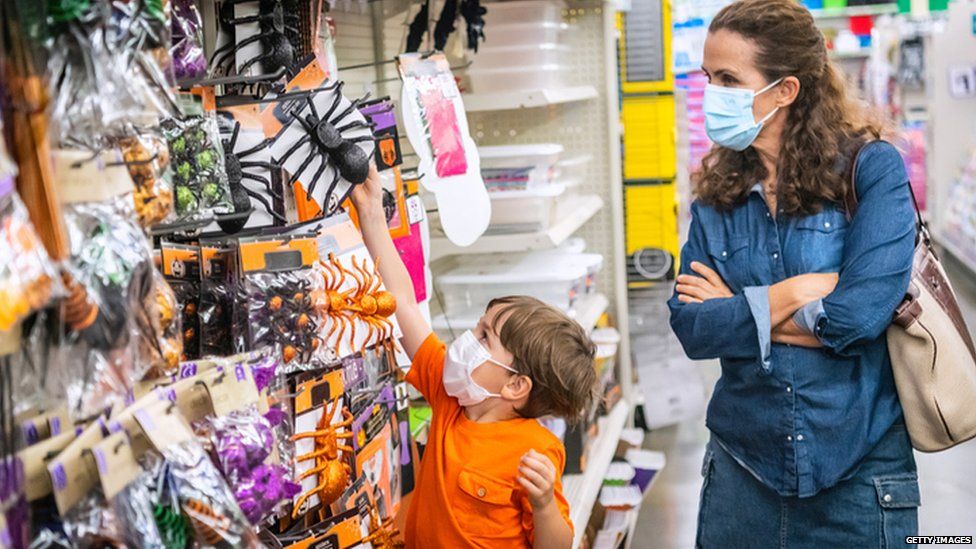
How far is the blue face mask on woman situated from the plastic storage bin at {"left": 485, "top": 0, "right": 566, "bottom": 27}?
1682mm

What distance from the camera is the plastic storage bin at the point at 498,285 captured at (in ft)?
12.4

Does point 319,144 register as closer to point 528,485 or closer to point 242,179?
point 242,179

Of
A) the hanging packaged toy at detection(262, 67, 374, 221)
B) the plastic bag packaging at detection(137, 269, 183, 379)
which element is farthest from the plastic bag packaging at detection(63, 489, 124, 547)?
the hanging packaged toy at detection(262, 67, 374, 221)

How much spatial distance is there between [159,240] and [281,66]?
1.36 feet

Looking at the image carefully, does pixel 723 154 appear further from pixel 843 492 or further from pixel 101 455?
pixel 101 455

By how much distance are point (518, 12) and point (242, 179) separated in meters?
2.43

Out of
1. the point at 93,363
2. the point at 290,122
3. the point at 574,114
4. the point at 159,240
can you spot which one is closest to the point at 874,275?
the point at 290,122

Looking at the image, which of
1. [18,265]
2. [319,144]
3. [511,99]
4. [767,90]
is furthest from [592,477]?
[18,265]

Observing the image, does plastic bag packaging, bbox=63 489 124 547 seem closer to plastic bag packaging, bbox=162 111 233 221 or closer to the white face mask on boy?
plastic bag packaging, bbox=162 111 233 221

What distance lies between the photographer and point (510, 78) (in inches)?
152

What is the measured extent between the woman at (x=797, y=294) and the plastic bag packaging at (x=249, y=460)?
4.09 feet

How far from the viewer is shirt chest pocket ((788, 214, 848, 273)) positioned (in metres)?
2.24

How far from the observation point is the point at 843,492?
2.26m

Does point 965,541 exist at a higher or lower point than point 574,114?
lower
